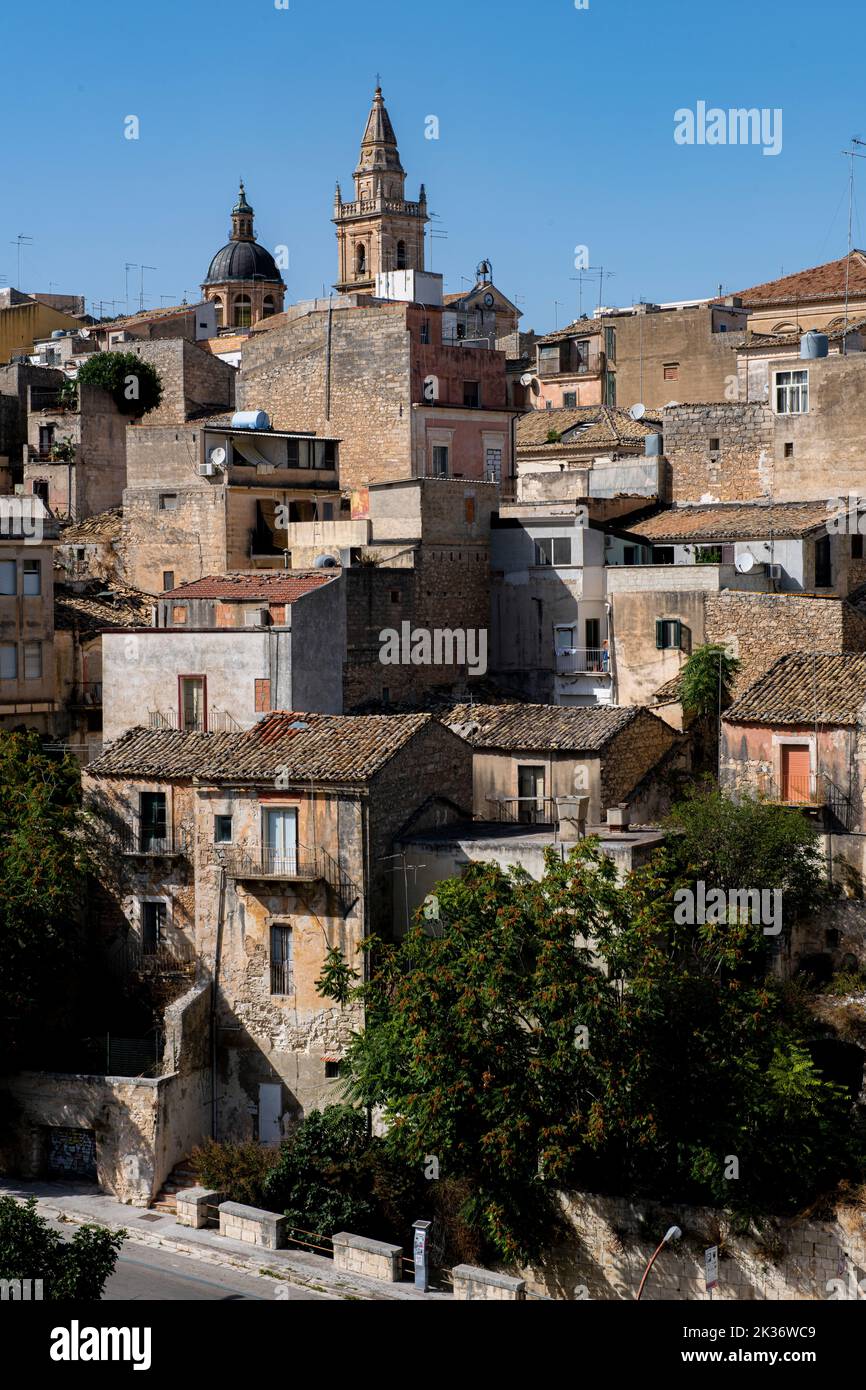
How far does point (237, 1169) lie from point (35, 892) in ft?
20.7

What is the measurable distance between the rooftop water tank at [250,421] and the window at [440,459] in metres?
4.83

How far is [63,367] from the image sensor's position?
73.1m

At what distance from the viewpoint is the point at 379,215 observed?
102062mm

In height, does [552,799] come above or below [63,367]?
below

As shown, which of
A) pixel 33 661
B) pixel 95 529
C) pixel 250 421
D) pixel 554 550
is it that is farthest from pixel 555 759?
pixel 95 529

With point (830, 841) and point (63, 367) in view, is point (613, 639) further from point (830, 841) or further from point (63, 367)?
point (63, 367)

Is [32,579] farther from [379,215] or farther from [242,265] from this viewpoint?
[379,215]

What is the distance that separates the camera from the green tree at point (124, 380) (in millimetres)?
60875

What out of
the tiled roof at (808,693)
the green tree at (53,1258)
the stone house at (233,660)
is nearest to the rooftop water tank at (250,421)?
the stone house at (233,660)

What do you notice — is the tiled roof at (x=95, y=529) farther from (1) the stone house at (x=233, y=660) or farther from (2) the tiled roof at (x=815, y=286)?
(2) the tiled roof at (x=815, y=286)

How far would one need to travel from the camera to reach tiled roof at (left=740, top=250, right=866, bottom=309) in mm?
63781

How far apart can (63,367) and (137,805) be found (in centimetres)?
4139

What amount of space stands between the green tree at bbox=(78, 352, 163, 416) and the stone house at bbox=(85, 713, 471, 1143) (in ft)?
94.8
